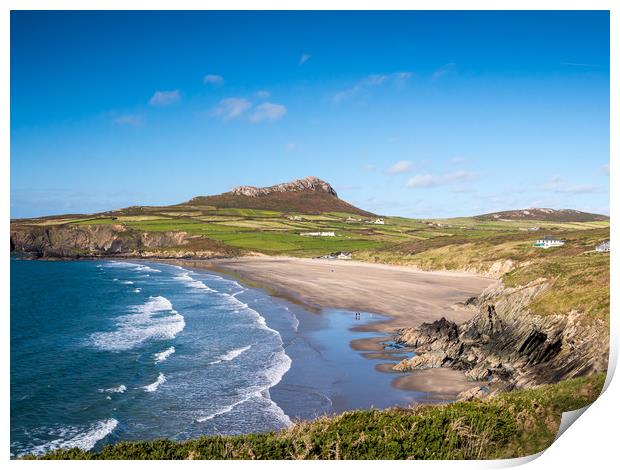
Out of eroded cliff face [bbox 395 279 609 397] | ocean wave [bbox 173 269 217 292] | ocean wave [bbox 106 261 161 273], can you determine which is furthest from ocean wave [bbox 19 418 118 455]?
ocean wave [bbox 106 261 161 273]

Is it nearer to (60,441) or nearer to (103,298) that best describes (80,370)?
(60,441)

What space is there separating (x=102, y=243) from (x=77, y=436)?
425 ft

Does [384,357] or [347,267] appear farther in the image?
[347,267]

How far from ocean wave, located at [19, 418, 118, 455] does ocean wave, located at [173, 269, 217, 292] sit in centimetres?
4786

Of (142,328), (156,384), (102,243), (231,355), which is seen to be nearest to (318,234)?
(102,243)

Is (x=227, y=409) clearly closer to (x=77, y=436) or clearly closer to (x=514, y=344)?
(x=77, y=436)

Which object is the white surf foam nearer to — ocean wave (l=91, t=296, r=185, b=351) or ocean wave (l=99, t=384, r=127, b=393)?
ocean wave (l=99, t=384, r=127, b=393)

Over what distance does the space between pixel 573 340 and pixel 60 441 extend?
75.7 feet

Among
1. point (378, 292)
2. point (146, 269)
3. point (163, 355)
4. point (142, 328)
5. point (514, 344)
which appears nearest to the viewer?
point (514, 344)

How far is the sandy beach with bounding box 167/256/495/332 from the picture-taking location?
50.2m

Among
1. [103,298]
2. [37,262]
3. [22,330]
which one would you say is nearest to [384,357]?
[22,330]

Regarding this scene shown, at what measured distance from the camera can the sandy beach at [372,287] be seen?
50219 millimetres

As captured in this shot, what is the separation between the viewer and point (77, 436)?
21234mm
